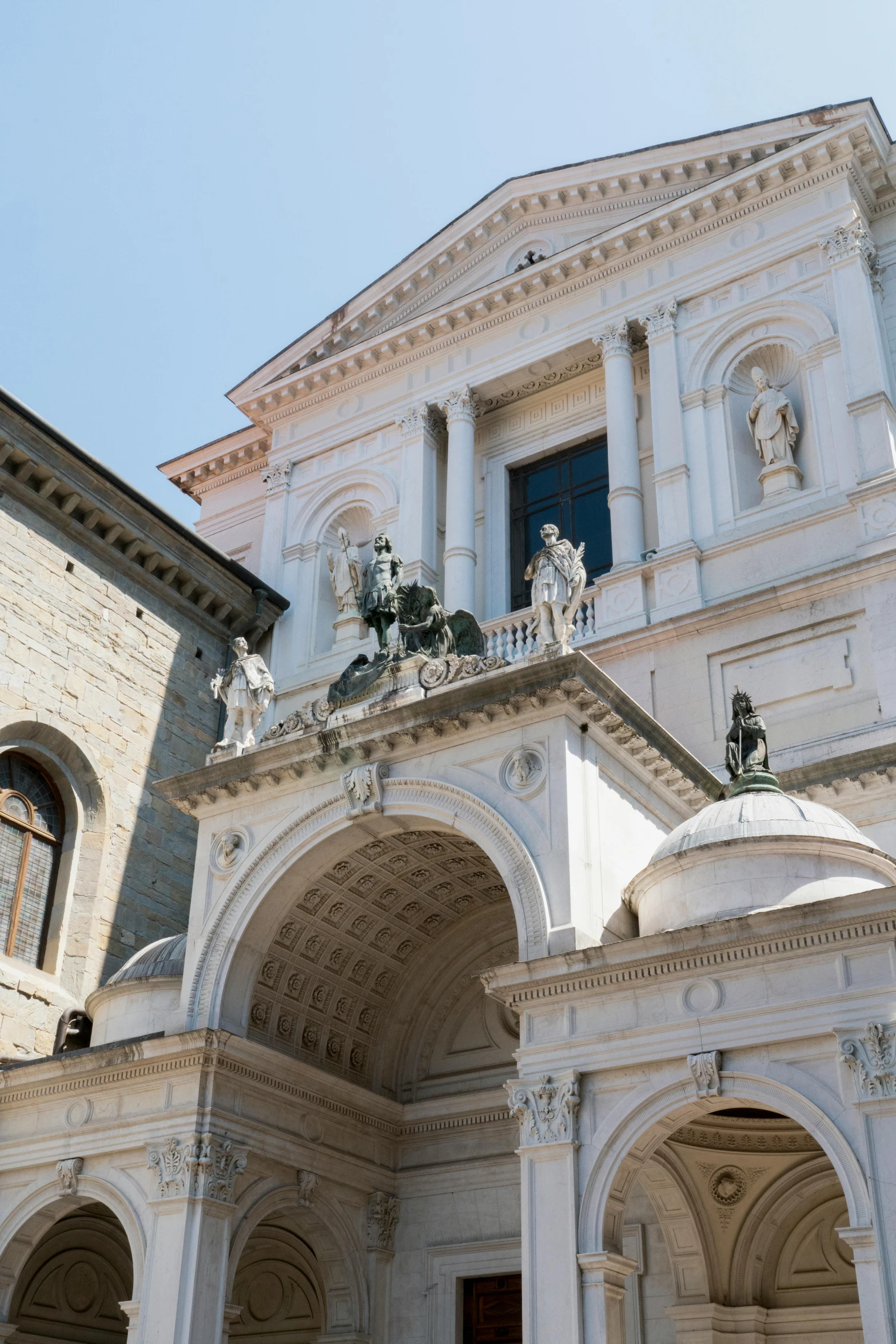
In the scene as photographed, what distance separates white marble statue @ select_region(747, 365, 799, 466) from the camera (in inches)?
814

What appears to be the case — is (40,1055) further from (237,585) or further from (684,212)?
(684,212)

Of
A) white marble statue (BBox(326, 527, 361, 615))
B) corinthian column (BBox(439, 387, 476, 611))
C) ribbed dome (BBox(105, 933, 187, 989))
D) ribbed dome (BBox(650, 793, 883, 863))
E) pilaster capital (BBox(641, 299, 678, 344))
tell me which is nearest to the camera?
ribbed dome (BBox(650, 793, 883, 863))

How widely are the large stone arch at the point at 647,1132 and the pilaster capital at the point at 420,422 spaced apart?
48.7ft

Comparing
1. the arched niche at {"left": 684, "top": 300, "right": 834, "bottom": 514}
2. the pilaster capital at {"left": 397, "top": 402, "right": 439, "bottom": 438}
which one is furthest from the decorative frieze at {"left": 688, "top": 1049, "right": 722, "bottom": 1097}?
the pilaster capital at {"left": 397, "top": 402, "right": 439, "bottom": 438}

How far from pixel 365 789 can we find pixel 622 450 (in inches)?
352

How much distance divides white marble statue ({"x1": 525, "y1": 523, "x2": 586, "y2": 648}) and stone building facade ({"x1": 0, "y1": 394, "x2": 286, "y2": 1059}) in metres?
8.32

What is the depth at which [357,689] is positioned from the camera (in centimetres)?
1631

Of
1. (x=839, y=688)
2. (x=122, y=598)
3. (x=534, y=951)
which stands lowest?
(x=534, y=951)

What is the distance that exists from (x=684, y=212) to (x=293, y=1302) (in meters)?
16.9

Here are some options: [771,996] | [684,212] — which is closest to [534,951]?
[771,996]

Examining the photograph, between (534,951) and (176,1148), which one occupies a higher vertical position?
(534,951)

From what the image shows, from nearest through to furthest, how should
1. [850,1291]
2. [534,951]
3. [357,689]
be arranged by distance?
[534,951] < [850,1291] < [357,689]

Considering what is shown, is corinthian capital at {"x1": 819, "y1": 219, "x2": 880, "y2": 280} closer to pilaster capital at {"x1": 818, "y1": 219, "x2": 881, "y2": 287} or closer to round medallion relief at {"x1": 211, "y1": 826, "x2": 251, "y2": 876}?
pilaster capital at {"x1": 818, "y1": 219, "x2": 881, "y2": 287}

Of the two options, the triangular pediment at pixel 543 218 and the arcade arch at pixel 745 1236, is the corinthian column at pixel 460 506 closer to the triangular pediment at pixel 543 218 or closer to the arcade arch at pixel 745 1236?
the triangular pediment at pixel 543 218
